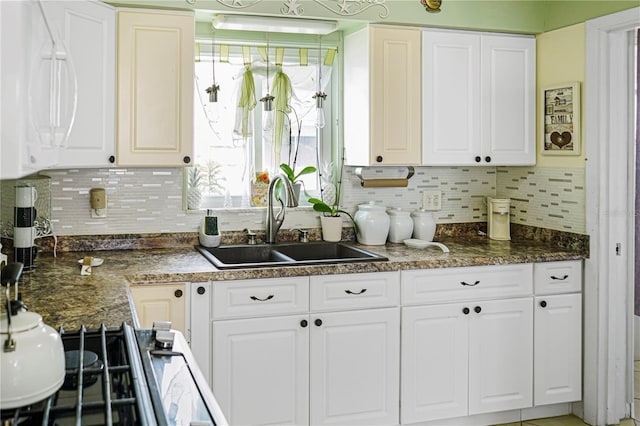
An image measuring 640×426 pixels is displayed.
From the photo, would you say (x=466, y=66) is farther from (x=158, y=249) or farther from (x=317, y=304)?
(x=158, y=249)

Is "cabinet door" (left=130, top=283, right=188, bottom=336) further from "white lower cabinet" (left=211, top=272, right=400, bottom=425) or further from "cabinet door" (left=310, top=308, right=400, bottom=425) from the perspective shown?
"cabinet door" (left=310, top=308, right=400, bottom=425)

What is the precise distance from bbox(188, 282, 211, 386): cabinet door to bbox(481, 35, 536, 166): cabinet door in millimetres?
1792

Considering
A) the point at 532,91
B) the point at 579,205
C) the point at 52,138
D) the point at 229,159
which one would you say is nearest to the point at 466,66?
the point at 532,91

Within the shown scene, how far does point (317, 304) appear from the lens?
10.1ft

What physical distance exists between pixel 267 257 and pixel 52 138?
2.38 m

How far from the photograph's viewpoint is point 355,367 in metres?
3.17

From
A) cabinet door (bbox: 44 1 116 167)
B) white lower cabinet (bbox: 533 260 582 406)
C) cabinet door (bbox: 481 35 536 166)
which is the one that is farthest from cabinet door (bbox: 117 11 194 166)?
white lower cabinet (bbox: 533 260 582 406)

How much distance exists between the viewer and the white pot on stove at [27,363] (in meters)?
1.18

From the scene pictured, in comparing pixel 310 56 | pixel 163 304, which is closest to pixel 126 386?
pixel 163 304

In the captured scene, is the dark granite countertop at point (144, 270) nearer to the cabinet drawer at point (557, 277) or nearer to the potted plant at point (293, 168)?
the cabinet drawer at point (557, 277)

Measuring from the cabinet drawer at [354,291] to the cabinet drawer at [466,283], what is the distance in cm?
7

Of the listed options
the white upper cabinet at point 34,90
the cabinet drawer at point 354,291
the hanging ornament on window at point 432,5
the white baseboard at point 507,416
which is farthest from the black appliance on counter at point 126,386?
the hanging ornament on window at point 432,5

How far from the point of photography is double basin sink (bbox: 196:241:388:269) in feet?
11.4

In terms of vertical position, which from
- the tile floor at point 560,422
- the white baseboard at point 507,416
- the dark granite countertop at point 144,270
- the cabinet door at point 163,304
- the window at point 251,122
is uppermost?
the window at point 251,122
